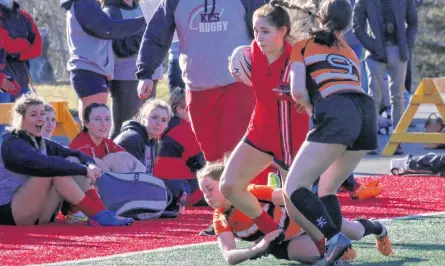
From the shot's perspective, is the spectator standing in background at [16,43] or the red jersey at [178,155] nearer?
the red jersey at [178,155]

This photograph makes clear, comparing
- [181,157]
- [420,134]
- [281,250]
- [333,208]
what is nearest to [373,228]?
[333,208]

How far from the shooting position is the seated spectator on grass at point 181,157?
388 inches

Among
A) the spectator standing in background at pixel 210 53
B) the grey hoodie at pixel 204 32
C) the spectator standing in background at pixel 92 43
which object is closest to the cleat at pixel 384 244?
the spectator standing in background at pixel 210 53

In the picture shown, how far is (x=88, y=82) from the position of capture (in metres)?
10.1

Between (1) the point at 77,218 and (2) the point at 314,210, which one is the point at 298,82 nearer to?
(2) the point at 314,210

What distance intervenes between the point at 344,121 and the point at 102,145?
3.47 metres

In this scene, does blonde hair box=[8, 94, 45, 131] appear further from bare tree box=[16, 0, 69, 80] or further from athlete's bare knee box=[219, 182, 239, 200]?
bare tree box=[16, 0, 69, 80]

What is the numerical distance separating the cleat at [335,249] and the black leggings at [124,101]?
501 cm

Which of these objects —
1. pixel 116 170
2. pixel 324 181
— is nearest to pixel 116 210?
pixel 116 170

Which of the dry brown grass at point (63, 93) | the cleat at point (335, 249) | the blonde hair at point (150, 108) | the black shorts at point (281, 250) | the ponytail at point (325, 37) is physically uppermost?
the ponytail at point (325, 37)

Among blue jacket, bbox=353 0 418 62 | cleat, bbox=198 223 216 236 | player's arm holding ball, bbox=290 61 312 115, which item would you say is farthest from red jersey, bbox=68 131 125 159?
blue jacket, bbox=353 0 418 62

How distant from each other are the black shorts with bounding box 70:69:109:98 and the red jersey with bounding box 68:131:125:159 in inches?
39.1

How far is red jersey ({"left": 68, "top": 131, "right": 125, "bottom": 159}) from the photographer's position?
9.10 meters

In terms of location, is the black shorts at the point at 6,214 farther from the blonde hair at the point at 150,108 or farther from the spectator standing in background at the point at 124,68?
the spectator standing in background at the point at 124,68
